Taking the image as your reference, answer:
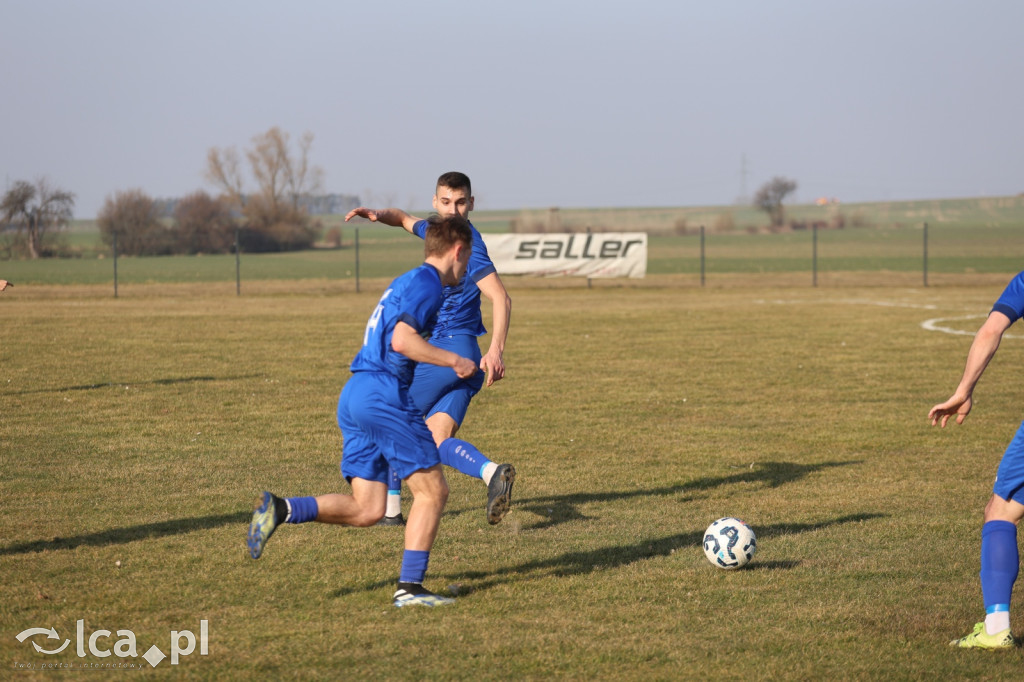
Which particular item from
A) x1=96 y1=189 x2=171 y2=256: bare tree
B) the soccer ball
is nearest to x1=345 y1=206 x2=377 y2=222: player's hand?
the soccer ball

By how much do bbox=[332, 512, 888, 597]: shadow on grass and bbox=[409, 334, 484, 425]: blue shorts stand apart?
1.05 m

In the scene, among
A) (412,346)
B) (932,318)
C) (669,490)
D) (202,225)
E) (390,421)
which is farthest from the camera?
(202,225)

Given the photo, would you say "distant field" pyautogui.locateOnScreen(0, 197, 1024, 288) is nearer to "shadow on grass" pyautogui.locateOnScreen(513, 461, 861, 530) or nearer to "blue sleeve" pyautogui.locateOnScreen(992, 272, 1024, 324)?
"shadow on grass" pyautogui.locateOnScreen(513, 461, 861, 530)

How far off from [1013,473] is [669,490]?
3.57 m

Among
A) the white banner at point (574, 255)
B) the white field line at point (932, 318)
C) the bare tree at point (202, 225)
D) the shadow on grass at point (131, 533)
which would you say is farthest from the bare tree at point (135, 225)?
the shadow on grass at point (131, 533)

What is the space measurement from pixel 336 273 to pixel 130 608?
130ft

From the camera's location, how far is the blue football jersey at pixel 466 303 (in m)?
6.42

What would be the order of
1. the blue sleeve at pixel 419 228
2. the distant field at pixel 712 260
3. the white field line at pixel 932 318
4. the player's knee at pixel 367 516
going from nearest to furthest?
the player's knee at pixel 367 516
the blue sleeve at pixel 419 228
the white field line at pixel 932 318
the distant field at pixel 712 260

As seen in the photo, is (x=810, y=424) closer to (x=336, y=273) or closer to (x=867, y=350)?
(x=867, y=350)

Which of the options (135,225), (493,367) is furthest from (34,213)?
(493,367)

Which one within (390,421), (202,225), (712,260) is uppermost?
(202,225)

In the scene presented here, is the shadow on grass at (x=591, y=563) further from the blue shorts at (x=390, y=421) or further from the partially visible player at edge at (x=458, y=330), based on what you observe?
the blue shorts at (x=390, y=421)

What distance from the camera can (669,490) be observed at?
7.78m

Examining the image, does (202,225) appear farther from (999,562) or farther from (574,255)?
(999,562)
